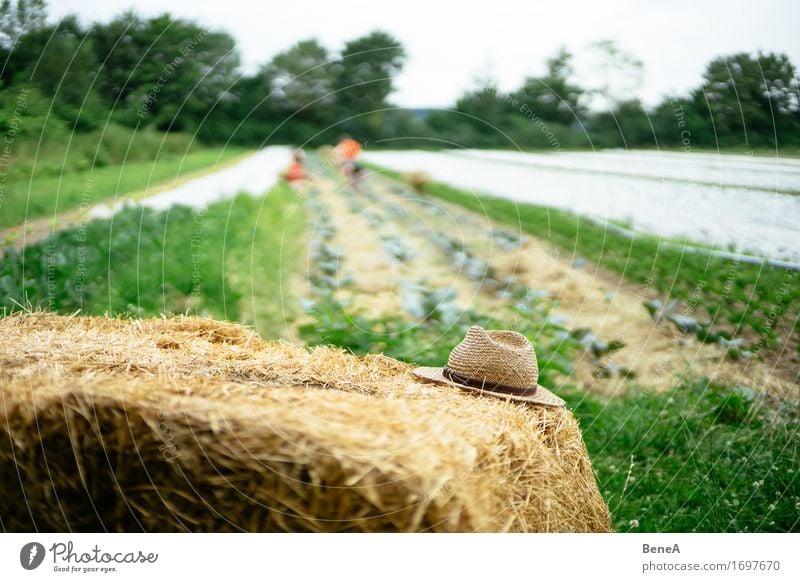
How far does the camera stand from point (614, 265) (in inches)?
295

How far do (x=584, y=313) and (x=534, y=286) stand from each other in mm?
781

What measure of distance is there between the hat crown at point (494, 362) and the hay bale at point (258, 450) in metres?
0.16

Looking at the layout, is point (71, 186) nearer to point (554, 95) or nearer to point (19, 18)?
point (19, 18)

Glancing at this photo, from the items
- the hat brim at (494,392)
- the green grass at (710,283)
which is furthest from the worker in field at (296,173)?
the hat brim at (494,392)

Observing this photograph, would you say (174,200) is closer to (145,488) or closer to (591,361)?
(591,361)

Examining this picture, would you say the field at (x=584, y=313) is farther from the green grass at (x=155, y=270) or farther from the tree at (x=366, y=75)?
the tree at (x=366, y=75)

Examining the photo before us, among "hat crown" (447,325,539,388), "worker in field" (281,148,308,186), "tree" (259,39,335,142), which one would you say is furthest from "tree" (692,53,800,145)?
"worker in field" (281,148,308,186)

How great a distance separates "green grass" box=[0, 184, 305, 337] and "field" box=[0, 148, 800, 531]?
21 millimetres

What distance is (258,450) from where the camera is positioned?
2.27m

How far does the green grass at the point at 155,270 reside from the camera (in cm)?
479

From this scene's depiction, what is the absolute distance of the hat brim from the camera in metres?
2.94

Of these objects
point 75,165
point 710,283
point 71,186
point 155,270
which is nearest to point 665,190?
point 710,283

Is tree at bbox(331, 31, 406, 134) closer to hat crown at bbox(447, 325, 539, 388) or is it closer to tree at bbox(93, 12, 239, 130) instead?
tree at bbox(93, 12, 239, 130)

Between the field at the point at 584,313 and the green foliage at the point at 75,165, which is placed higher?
the green foliage at the point at 75,165
